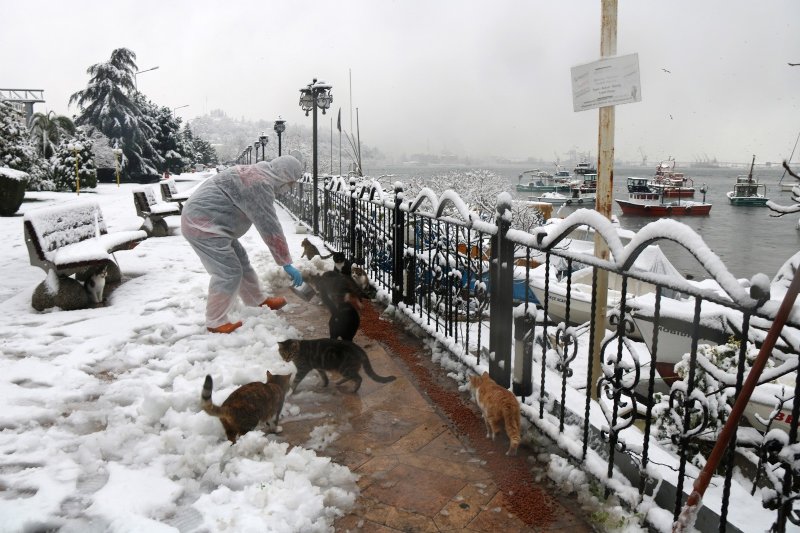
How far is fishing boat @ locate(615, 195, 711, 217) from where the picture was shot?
222ft

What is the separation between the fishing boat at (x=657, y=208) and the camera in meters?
67.7

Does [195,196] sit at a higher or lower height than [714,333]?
higher

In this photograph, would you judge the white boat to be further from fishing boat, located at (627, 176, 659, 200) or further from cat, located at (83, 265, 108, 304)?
fishing boat, located at (627, 176, 659, 200)

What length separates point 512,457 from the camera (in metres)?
2.79

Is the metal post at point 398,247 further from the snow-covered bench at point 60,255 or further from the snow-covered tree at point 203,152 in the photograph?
the snow-covered tree at point 203,152

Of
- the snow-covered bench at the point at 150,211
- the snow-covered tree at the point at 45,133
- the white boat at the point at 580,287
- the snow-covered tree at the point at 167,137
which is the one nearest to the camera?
the snow-covered bench at the point at 150,211

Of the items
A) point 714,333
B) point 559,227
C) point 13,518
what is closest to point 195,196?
point 13,518

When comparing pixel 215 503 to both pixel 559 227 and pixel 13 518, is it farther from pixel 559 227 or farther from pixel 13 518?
pixel 559 227

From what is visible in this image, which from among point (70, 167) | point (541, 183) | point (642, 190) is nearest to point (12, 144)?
point (70, 167)

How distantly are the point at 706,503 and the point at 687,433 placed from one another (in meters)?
0.44

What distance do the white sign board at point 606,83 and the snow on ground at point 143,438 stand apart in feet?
10.4


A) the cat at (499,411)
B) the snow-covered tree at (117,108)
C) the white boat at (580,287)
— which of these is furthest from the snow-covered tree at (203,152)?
the cat at (499,411)

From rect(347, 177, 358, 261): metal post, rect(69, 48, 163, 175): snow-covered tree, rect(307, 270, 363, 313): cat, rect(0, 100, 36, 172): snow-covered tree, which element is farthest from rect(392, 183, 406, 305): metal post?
rect(69, 48, 163, 175): snow-covered tree

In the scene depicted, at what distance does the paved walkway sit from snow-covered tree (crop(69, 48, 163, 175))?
42841 mm
